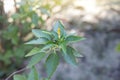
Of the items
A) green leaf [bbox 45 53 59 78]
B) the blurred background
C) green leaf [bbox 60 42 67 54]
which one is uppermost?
green leaf [bbox 60 42 67 54]

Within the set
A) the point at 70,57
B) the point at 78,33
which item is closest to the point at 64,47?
the point at 70,57

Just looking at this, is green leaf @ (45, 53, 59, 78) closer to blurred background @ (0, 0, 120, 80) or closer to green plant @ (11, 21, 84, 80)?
green plant @ (11, 21, 84, 80)

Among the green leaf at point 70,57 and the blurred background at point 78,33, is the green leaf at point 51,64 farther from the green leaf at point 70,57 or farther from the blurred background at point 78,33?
the blurred background at point 78,33

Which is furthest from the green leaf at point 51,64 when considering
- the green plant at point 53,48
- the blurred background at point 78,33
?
the blurred background at point 78,33

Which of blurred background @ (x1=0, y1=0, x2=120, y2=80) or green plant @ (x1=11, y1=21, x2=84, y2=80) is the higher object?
green plant @ (x1=11, y1=21, x2=84, y2=80)

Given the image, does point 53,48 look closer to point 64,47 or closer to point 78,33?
point 64,47

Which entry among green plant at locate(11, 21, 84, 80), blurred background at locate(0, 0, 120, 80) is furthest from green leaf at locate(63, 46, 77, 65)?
blurred background at locate(0, 0, 120, 80)

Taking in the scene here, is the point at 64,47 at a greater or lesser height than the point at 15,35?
greater

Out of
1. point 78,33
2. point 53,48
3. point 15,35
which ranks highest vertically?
point 53,48

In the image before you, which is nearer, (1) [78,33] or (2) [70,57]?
(2) [70,57]
